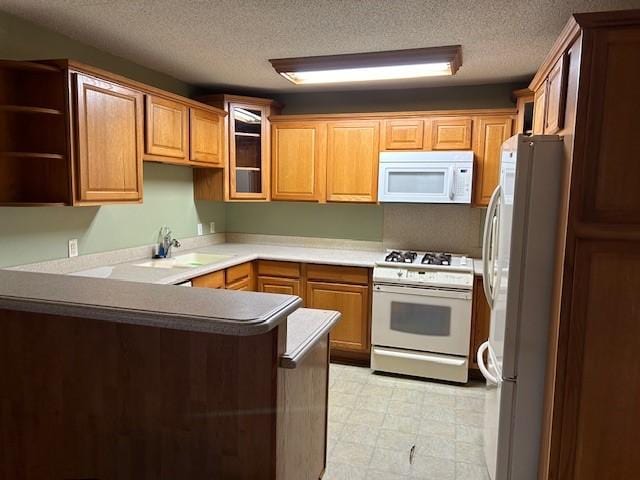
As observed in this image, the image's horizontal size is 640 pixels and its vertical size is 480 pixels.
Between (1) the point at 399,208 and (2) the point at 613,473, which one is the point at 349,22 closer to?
(1) the point at 399,208

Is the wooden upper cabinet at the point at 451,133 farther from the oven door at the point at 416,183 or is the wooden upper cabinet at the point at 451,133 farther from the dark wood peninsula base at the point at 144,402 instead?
the dark wood peninsula base at the point at 144,402

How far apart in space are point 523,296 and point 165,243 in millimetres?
2709

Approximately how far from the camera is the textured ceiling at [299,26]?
Answer: 2.21 meters

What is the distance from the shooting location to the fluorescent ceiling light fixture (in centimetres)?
285

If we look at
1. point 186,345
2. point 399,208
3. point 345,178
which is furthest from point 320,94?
point 186,345

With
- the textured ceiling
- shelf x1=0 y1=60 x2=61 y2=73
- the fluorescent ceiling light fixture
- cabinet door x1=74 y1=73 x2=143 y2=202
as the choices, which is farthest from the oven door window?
shelf x1=0 y1=60 x2=61 y2=73

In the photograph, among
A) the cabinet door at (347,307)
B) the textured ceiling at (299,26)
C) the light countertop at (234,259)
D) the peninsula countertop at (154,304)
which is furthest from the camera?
the cabinet door at (347,307)

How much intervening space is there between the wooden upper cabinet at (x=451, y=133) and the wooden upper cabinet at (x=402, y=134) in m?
0.11

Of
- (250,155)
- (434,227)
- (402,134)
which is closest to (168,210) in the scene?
(250,155)

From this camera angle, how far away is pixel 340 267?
3.68 m

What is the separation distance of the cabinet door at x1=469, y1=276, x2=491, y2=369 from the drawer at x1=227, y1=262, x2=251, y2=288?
1.82 m

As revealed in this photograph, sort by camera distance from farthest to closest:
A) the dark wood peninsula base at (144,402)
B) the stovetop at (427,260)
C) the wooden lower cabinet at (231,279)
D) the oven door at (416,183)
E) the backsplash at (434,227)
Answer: the backsplash at (434,227), the oven door at (416,183), the stovetop at (427,260), the wooden lower cabinet at (231,279), the dark wood peninsula base at (144,402)

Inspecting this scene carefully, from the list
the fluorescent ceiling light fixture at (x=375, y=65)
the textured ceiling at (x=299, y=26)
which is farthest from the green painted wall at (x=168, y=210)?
the fluorescent ceiling light fixture at (x=375, y=65)

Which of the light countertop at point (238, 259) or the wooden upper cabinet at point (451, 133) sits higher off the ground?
the wooden upper cabinet at point (451, 133)
